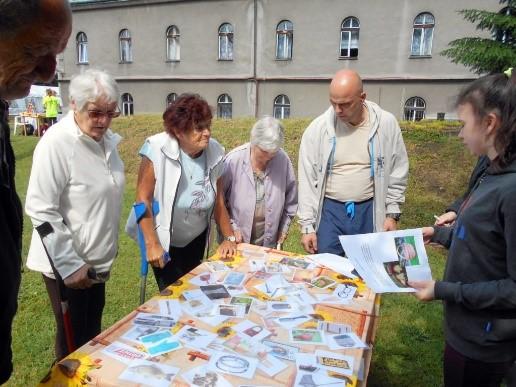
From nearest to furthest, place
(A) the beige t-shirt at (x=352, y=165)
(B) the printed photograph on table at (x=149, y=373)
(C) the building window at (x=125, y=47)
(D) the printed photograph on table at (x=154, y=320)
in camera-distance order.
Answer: (B) the printed photograph on table at (x=149, y=373), (D) the printed photograph on table at (x=154, y=320), (A) the beige t-shirt at (x=352, y=165), (C) the building window at (x=125, y=47)

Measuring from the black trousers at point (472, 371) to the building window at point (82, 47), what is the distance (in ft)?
81.2

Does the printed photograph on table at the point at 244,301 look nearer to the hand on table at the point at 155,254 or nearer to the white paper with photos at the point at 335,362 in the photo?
the white paper with photos at the point at 335,362

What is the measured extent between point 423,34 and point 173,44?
1146 cm

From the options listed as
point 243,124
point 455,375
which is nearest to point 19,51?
point 455,375

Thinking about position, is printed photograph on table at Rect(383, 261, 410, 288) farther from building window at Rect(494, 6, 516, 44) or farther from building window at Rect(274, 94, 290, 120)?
building window at Rect(274, 94, 290, 120)

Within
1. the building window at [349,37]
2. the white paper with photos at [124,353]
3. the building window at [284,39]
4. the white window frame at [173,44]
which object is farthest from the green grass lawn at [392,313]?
the white window frame at [173,44]

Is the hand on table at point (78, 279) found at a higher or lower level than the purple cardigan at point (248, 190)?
lower

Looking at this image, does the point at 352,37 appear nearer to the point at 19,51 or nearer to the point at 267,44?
the point at 267,44

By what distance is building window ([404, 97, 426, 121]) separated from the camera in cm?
1659

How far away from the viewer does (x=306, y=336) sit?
1591 millimetres

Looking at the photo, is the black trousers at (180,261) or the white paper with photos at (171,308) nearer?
the white paper with photos at (171,308)

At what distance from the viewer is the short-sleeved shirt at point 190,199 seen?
2.44m

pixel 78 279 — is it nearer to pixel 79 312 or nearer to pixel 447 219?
pixel 79 312

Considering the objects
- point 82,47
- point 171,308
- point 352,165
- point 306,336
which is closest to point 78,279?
point 171,308
